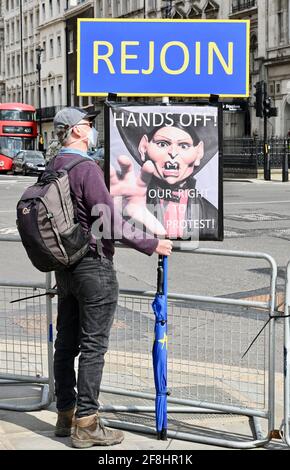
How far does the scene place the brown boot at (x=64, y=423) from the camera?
4.43 metres

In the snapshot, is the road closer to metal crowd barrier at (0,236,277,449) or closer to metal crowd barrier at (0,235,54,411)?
metal crowd barrier at (0,236,277,449)

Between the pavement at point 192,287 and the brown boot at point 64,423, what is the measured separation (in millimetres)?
48

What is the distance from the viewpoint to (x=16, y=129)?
47.7 metres

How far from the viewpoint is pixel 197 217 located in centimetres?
463

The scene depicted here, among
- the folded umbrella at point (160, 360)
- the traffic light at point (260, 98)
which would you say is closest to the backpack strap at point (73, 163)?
the folded umbrella at point (160, 360)

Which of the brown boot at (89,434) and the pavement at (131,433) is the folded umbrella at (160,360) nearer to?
the pavement at (131,433)

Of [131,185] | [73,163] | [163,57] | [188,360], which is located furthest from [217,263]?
[73,163]

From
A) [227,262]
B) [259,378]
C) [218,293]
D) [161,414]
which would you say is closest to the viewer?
[161,414]

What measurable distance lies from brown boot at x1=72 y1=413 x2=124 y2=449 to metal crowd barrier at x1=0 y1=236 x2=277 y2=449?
341mm

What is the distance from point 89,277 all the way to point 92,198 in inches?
16.9

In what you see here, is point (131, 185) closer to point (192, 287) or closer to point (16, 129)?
point (192, 287)
